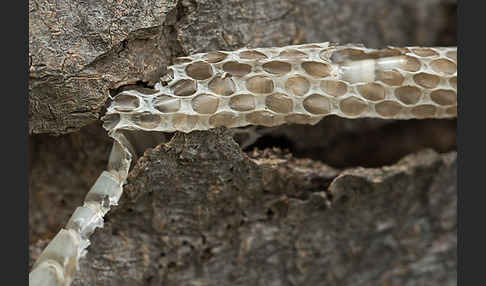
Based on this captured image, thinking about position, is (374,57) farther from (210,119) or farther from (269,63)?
(210,119)

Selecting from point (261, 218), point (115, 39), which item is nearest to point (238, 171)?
point (261, 218)

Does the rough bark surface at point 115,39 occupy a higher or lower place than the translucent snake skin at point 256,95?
higher

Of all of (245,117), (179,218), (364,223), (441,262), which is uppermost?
(245,117)

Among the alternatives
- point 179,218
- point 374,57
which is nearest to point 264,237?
point 179,218

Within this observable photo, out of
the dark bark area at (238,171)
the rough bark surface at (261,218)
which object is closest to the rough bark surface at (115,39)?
the dark bark area at (238,171)

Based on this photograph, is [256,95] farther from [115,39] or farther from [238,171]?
[115,39]

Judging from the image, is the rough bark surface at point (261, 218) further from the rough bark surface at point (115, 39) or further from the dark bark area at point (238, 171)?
the rough bark surface at point (115, 39)

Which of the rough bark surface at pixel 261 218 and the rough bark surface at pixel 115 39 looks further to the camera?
the rough bark surface at pixel 261 218

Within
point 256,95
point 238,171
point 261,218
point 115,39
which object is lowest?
point 261,218
